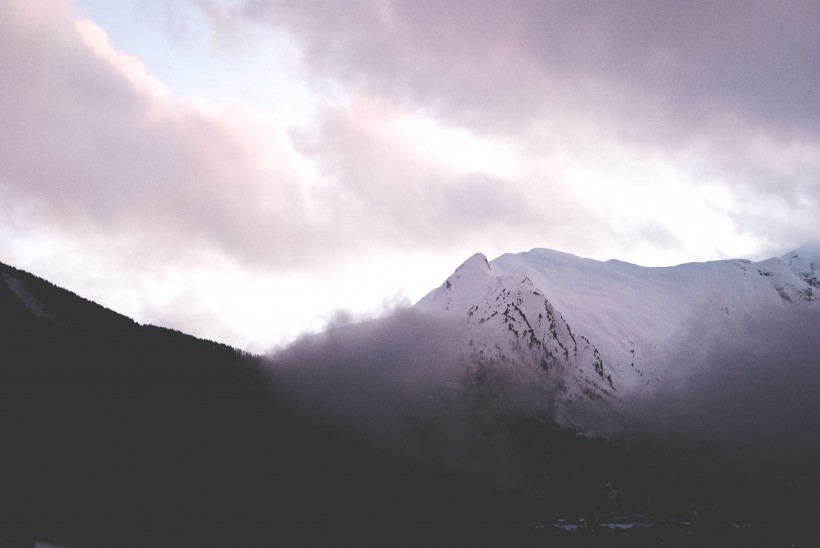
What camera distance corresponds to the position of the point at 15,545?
109 metres
